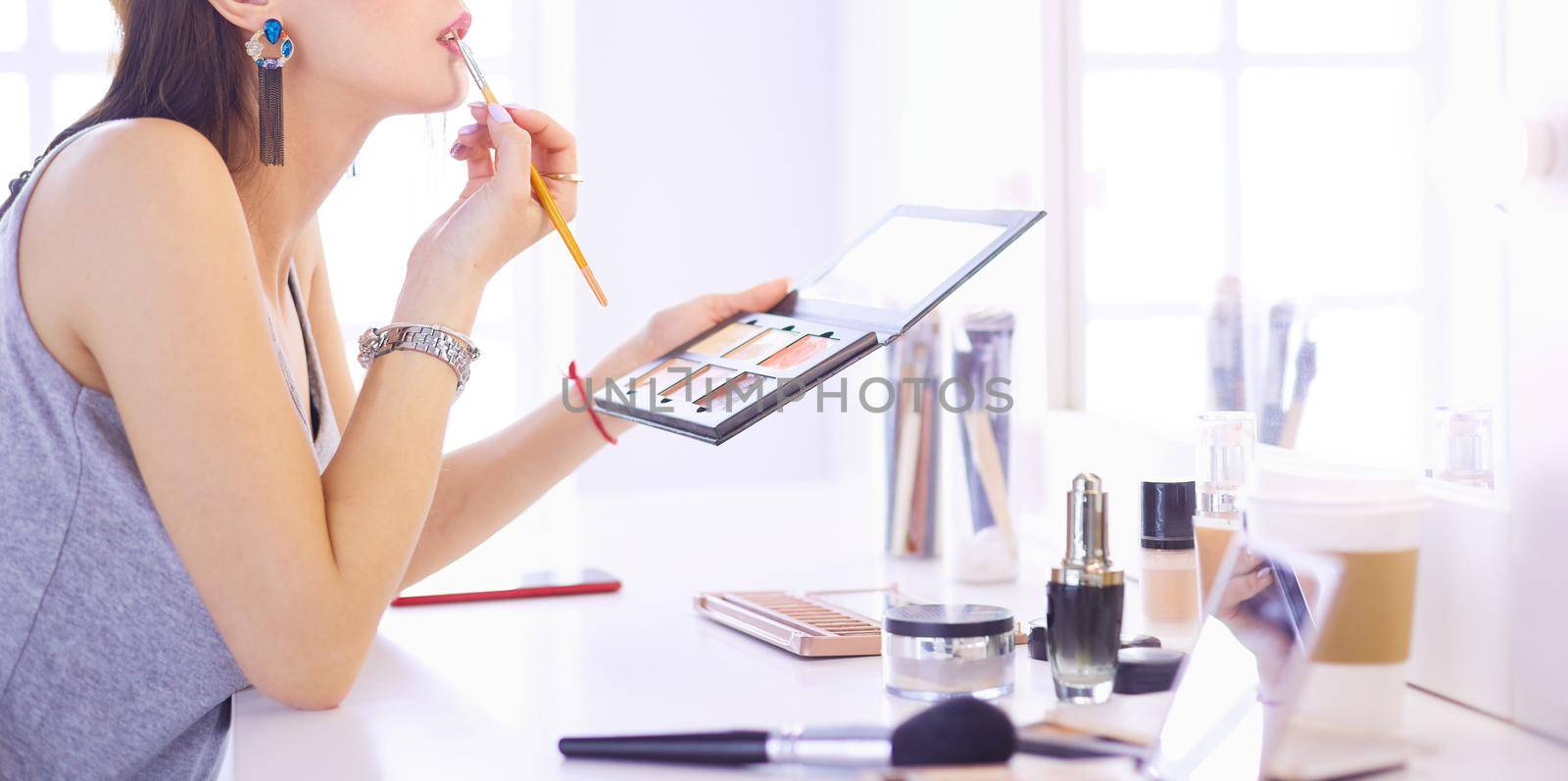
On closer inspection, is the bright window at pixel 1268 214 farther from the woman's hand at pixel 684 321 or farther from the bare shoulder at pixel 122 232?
the bare shoulder at pixel 122 232

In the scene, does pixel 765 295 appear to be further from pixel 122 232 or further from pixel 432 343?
pixel 122 232

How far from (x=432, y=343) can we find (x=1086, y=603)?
0.47 m

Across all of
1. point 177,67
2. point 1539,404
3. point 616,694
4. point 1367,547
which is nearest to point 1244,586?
point 1367,547

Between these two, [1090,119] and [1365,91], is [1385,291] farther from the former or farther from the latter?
[1090,119]

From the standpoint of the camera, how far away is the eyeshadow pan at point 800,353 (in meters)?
0.90

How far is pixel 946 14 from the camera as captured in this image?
1.79m

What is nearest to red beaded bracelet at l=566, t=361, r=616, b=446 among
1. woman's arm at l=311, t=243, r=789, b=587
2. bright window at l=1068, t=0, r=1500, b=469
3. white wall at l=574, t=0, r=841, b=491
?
woman's arm at l=311, t=243, r=789, b=587

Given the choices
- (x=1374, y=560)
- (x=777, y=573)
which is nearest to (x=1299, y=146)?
(x=1374, y=560)

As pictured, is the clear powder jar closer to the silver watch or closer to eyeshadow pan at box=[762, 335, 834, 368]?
eyeshadow pan at box=[762, 335, 834, 368]

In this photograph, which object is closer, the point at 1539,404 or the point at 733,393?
the point at 1539,404

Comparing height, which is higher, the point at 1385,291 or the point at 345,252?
the point at 345,252

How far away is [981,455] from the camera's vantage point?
115cm

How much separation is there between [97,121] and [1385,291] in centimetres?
86

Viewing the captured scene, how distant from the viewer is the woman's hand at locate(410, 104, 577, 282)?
945 millimetres
